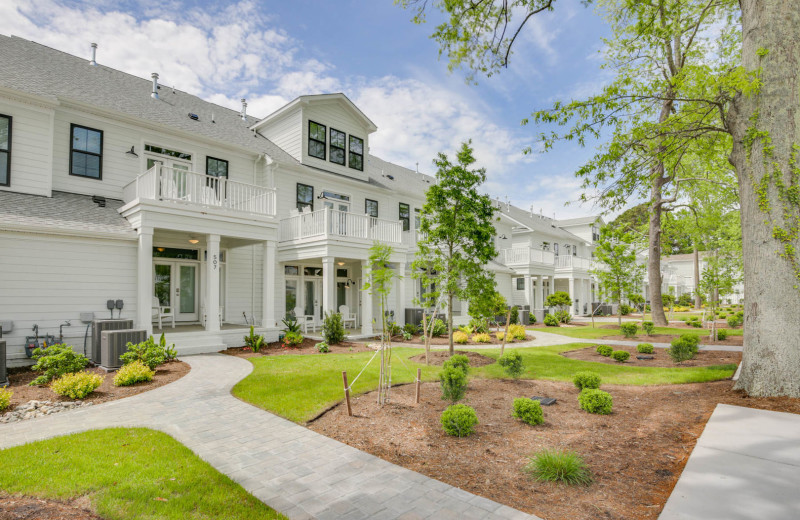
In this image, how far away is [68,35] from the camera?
13.8 meters

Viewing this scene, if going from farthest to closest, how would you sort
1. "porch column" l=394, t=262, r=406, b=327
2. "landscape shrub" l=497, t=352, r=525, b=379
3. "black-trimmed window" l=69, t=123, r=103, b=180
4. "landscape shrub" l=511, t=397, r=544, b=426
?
"porch column" l=394, t=262, r=406, b=327 < "black-trimmed window" l=69, t=123, r=103, b=180 < "landscape shrub" l=497, t=352, r=525, b=379 < "landscape shrub" l=511, t=397, r=544, b=426

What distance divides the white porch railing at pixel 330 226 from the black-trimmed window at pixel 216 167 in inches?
113

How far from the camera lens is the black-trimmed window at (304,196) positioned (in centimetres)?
1678

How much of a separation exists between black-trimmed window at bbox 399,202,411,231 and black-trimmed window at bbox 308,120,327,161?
531cm

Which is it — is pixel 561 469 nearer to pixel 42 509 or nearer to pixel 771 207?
pixel 42 509

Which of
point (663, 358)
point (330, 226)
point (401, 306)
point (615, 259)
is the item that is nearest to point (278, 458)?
point (330, 226)

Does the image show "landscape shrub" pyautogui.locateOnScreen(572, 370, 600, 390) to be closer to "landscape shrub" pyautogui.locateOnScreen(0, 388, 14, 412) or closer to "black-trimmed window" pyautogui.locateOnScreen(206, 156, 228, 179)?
"landscape shrub" pyautogui.locateOnScreen(0, 388, 14, 412)

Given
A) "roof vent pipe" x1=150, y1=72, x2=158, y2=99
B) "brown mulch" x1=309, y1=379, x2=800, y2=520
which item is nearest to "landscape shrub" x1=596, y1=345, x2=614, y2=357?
"brown mulch" x1=309, y1=379, x2=800, y2=520

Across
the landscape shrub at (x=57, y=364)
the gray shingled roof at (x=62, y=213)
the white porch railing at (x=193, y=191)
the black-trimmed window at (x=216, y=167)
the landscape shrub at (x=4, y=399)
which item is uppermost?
the black-trimmed window at (x=216, y=167)

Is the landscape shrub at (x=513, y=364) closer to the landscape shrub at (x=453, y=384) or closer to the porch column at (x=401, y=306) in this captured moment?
the landscape shrub at (x=453, y=384)

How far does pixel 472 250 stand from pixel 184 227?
832 cm

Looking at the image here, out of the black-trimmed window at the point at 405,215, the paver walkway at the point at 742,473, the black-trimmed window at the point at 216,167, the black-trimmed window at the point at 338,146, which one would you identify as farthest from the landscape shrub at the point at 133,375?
the black-trimmed window at the point at 405,215

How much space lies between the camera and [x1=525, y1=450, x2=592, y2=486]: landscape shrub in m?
3.95

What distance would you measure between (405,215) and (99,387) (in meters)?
16.0
